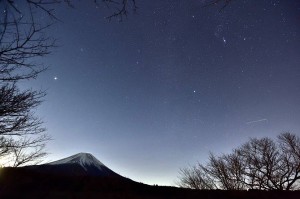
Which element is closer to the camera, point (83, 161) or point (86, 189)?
point (86, 189)

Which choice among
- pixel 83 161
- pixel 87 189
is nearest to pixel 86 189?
pixel 87 189

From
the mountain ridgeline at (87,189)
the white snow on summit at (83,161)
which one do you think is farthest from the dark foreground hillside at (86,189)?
the white snow on summit at (83,161)

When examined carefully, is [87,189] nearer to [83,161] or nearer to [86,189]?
[86,189]

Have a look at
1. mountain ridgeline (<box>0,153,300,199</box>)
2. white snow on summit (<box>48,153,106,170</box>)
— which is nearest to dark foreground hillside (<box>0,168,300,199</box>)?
mountain ridgeline (<box>0,153,300,199</box>)

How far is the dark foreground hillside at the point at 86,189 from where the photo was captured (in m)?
4.33

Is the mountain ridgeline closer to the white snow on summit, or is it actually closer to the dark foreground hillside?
the dark foreground hillside

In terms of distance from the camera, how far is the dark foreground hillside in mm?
4332

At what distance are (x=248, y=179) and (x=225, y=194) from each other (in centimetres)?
1971

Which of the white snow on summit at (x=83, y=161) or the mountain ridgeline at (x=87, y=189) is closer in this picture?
the mountain ridgeline at (x=87, y=189)

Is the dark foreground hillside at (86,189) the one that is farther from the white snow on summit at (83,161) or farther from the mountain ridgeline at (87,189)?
A: the white snow on summit at (83,161)

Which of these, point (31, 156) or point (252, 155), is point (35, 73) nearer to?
point (31, 156)

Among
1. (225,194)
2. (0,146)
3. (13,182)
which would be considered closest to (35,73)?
(13,182)

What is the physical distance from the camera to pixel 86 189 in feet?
15.3

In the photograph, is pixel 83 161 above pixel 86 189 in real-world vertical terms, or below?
above
